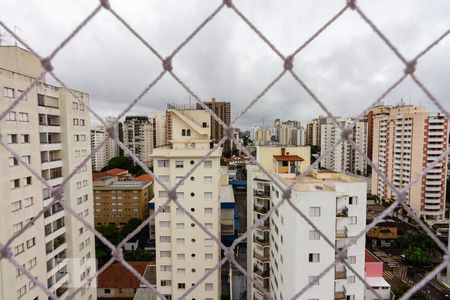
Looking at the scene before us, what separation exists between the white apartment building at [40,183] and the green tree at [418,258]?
737cm

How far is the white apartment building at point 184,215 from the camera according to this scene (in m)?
4.46

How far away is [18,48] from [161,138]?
8.47 metres

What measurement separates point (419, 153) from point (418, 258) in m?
4.25

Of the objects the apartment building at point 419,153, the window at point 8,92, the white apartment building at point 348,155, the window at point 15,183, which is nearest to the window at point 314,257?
the window at point 15,183

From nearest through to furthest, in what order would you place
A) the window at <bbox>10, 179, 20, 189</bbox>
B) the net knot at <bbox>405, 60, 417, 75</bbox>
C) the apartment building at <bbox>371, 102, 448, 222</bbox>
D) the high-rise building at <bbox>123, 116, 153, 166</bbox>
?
the net knot at <bbox>405, 60, 417, 75</bbox> < the window at <bbox>10, 179, 20, 189</bbox> < the apartment building at <bbox>371, 102, 448, 222</bbox> < the high-rise building at <bbox>123, 116, 153, 166</bbox>

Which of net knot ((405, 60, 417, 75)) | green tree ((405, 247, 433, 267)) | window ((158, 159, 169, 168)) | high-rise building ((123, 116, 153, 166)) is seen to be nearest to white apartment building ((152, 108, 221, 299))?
window ((158, 159, 169, 168))

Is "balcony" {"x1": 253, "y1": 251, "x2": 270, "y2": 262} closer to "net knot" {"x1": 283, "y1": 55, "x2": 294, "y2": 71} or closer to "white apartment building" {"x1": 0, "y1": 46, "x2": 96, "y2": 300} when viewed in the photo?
"white apartment building" {"x1": 0, "y1": 46, "x2": 96, "y2": 300}

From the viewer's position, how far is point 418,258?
700 centimetres

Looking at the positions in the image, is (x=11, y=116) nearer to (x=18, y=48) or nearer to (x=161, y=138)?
(x=18, y=48)

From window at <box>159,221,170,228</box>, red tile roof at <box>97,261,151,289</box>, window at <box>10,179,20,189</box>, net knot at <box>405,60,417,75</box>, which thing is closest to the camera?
net knot at <box>405,60,417,75</box>

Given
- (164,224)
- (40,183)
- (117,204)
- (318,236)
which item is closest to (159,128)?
(117,204)

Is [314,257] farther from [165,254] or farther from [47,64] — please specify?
[47,64]

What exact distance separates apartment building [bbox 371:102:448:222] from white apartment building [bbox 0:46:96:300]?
9433 mm

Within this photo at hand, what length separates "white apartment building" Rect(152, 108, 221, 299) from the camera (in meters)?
4.46
